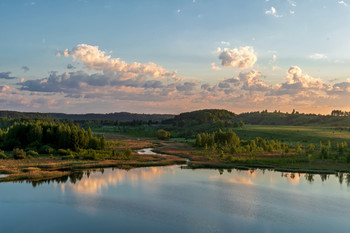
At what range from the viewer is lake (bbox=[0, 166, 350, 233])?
127 ft

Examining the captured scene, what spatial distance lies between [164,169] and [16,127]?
6709 centimetres

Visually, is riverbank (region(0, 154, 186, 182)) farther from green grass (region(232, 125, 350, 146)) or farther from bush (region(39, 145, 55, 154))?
green grass (region(232, 125, 350, 146))

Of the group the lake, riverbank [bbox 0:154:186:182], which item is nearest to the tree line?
riverbank [bbox 0:154:186:182]

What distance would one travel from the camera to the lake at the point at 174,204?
38.7 metres

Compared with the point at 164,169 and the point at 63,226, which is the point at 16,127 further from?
the point at 63,226

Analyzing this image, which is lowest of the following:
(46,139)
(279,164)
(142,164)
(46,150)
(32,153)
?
(142,164)

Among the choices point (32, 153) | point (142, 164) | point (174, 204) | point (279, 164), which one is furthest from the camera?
point (32, 153)

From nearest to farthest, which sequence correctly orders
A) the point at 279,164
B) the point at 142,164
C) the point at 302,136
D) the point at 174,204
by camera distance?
the point at 174,204 < the point at 142,164 < the point at 279,164 < the point at 302,136

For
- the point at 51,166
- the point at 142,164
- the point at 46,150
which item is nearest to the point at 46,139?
the point at 46,150

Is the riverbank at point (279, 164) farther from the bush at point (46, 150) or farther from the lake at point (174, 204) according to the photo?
the bush at point (46, 150)

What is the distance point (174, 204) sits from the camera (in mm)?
47844

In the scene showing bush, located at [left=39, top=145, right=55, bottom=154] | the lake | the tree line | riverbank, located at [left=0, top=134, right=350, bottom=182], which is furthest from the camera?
the tree line

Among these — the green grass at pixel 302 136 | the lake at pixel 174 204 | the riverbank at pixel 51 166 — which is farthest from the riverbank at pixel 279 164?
the green grass at pixel 302 136

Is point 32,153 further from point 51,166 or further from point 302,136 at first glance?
point 302,136
